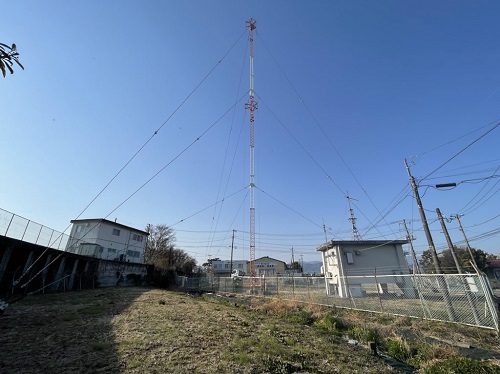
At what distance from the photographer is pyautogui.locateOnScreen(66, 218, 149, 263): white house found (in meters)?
37.4

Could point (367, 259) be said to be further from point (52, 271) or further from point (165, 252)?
point (165, 252)

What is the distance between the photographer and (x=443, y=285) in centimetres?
1061

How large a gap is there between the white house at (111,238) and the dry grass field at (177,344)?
25.9 metres

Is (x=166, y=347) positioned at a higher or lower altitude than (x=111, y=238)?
lower

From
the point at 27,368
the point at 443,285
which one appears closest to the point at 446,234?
the point at 443,285

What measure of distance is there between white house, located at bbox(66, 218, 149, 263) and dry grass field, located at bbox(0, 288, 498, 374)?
25895 millimetres

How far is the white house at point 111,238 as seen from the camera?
1471 inches

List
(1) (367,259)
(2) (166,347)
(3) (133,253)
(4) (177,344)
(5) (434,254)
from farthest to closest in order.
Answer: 1. (3) (133,253)
2. (1) (367,259)
3. (5) (434,254)
4. (4) (177,344)
5. (2) (166,347)

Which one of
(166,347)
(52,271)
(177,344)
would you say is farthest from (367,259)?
(52,271)

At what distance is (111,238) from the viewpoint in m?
39.8

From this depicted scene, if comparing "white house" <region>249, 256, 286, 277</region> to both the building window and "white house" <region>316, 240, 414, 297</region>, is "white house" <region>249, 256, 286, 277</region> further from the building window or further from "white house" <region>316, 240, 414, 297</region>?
"white house" <region>316, 240, 414, 297</region>

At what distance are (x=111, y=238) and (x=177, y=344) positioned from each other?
3863 centimetres

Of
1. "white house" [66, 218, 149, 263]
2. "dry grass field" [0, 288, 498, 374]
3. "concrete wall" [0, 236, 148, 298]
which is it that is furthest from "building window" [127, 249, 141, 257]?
"dry grass field" [0, 288, 498, 374]

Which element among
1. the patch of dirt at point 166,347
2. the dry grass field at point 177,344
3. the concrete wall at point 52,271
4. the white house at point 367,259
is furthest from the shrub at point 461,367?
the white house at point 367,259
